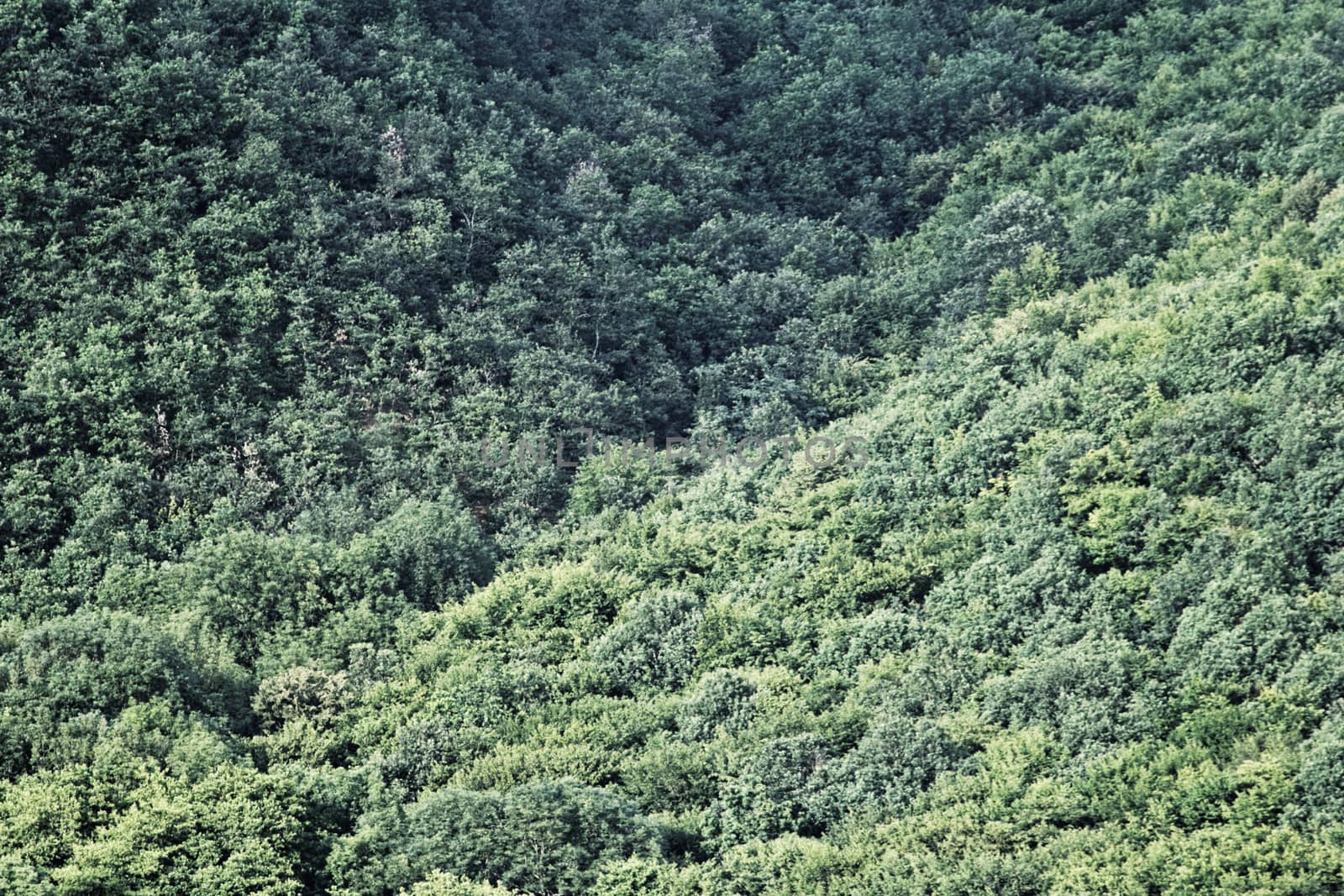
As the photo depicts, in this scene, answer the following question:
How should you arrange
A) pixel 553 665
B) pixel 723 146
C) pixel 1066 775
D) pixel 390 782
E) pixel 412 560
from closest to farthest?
pixel 1066 775 → pixel 390 782 → pixel 553 665 → pixel 412 560 → pixel 723 146

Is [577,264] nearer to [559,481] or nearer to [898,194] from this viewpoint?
[559,481]

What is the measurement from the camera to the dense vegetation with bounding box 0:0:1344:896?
60.1 metres

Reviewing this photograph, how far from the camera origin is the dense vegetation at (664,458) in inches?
2365

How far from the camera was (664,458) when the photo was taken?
8969 centimetres

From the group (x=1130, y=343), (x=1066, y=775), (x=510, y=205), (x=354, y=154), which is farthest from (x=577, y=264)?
(x=1066, y=775)

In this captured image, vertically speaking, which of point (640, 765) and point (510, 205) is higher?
point (510, 205)

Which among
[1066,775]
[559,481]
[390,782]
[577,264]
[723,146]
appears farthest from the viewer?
[723,146]

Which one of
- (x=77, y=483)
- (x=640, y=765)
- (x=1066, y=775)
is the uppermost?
(x=77, y=483)

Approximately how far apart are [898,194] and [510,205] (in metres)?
25.4

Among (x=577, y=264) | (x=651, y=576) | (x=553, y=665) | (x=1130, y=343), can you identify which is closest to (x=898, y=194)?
(x=577, y=264)

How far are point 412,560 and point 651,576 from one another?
9.37 metres

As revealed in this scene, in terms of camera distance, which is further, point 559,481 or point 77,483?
point 559,481

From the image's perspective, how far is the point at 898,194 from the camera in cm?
11012

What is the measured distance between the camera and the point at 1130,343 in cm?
8075
